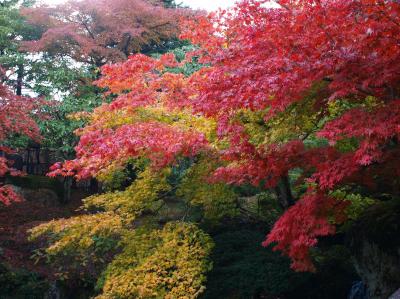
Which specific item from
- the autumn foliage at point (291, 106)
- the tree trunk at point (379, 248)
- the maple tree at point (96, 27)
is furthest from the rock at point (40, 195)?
the tree trunk at point (379, 248)

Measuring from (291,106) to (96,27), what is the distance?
12002mm

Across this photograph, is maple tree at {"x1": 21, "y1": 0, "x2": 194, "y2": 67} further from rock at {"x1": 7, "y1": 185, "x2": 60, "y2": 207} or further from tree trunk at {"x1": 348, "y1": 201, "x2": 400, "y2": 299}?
tree trunk at {"x1": 348, "y1": 201, "x2": 400, "y2": 299}

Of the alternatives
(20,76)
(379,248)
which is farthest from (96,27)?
(379,248)

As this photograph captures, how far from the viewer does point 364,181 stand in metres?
5.80

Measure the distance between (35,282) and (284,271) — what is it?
6.30 meters

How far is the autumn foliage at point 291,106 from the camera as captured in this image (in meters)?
4.69

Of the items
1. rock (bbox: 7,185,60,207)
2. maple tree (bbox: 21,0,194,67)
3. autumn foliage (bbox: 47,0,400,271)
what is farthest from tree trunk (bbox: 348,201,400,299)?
rock (bbox: 7,185,60,207)

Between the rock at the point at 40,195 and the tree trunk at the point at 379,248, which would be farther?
the rock at the point at 40,195

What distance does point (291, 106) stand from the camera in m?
6.43

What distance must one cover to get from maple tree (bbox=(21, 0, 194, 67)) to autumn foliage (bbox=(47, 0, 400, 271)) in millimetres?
7856

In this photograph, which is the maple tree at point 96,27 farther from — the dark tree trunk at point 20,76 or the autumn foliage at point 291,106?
the autumn foliage at point 291,106

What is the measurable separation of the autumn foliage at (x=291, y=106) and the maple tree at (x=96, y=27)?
309 inches

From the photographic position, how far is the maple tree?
50.3ft

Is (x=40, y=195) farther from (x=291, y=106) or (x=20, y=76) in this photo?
(x=291, y=106)
